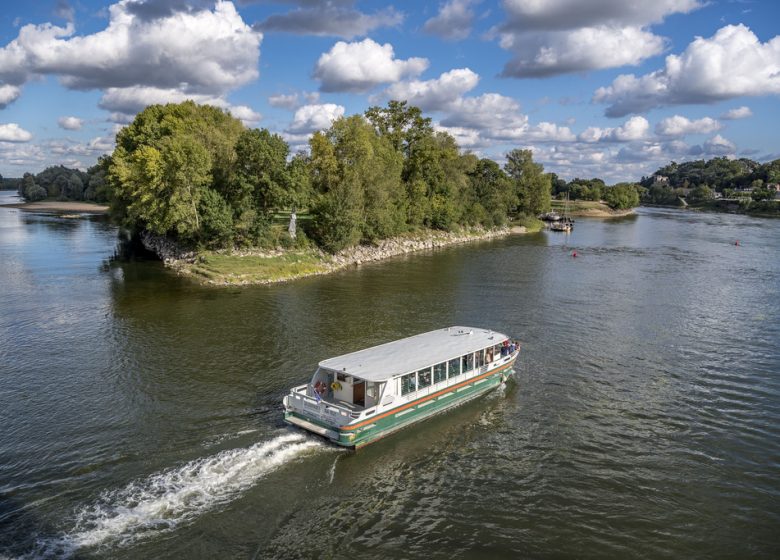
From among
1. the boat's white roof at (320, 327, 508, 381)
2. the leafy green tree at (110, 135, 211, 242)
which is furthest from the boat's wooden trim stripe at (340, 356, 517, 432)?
the leafy green tree at (110, 135, 211, 242)

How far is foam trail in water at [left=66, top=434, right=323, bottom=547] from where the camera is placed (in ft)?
65.2

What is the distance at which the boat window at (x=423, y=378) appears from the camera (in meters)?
29.4

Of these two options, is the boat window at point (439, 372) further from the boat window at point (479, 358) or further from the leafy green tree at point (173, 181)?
the leafy green tree at point (173, 181)

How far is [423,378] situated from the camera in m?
29.6

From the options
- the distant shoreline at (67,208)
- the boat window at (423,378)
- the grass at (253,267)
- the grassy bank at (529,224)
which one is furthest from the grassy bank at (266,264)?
the distant shoreline at (67,208)

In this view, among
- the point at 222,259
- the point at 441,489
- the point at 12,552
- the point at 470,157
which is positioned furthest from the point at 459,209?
the point at 12,552

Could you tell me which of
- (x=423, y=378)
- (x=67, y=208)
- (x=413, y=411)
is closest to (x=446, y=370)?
(x=423, y=378)

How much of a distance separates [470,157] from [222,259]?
84.2 meters

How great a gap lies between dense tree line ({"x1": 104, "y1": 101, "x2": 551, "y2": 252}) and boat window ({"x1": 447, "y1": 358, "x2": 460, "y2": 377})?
164ft

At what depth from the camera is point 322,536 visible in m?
20.0

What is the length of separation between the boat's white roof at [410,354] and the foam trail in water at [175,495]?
5082mm

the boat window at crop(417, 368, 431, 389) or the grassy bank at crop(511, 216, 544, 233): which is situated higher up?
the grassy bank at crop(511, 216, 544, 233)

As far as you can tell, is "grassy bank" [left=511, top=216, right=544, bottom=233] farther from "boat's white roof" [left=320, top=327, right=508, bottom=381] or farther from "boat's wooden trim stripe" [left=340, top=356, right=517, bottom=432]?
"boat's wooden trim stripe" [left=340, top=356, right=517, bottom=432]

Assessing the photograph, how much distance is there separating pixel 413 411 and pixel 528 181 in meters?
144
